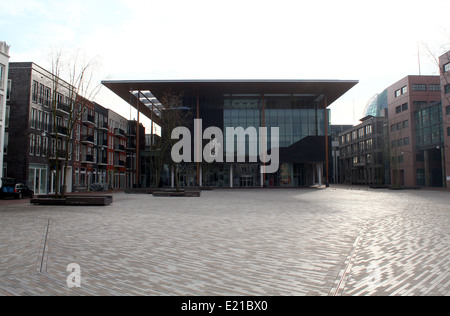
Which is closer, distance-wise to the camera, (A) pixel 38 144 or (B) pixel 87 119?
(A) pixel 38 144

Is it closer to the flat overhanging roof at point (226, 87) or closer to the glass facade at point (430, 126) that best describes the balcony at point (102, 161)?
the flat overhanging roof at point (226, 87)

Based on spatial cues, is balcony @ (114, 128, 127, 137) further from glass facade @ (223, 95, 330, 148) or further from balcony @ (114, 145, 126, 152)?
glass facade @ (223, 95, 330, 148)

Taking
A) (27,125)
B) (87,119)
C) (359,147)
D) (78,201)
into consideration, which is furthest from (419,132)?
(27,125)

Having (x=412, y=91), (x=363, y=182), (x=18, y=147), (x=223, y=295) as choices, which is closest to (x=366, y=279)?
(x=223, y=295)

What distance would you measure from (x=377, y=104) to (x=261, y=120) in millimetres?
72066

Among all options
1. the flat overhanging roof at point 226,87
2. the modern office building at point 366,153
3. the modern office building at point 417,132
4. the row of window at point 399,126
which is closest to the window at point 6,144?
the flat overhanging roof at point 226,87

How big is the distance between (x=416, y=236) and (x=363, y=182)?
7532cm

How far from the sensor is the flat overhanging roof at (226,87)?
46.9m

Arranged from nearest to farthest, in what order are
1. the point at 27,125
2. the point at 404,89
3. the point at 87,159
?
the point at 27,125 < the point at 87,159 < the point at 404,89

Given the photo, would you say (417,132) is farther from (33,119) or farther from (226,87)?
(33,119)

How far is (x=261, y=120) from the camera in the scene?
52.6 meters

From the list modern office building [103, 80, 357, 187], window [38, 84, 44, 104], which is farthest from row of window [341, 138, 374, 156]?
window [38, 84, 44, 104]

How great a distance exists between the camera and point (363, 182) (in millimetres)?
77938

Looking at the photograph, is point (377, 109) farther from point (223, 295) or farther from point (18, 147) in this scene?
point (223, 295)
